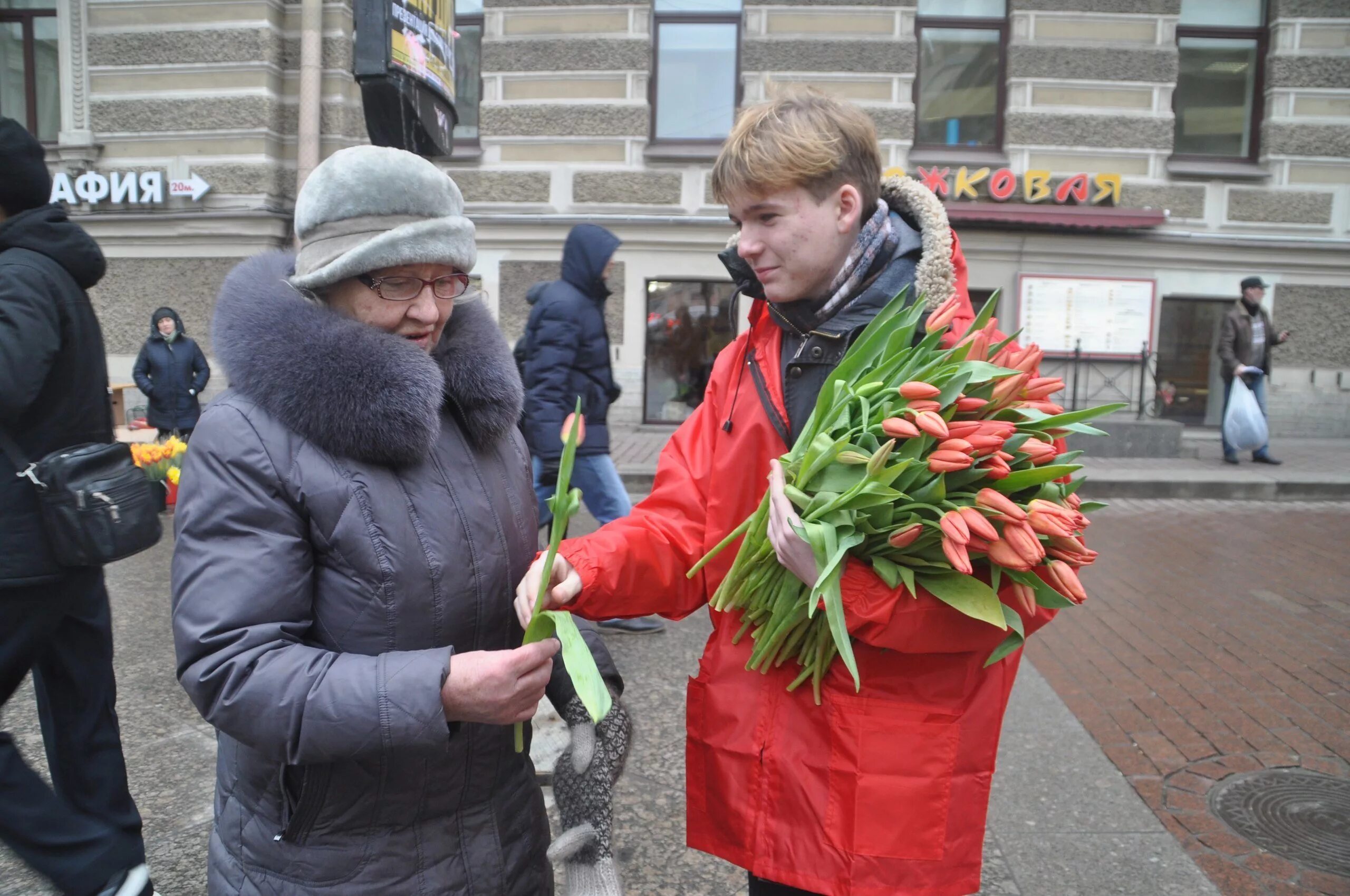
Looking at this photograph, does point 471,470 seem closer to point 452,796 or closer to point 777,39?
point 452,796

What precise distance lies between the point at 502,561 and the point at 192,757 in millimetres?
2641

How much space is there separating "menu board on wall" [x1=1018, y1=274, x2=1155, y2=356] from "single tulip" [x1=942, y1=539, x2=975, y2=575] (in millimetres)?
11451

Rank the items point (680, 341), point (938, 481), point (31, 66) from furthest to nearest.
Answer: point (31, 66), point (680, 341), point (938, 481)

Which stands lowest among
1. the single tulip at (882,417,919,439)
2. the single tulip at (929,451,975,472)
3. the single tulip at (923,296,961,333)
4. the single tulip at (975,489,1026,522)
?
the single tulip at (975,489,1026,522)

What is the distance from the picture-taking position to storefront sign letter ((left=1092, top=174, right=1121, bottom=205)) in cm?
1178

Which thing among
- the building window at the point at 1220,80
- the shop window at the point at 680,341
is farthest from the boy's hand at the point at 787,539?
the building window at the point at 1220,80

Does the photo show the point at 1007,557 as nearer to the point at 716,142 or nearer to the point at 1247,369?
the point at 1247,369

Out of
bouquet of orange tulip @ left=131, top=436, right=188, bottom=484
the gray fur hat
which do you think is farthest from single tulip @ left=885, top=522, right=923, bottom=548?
bouquet of orange tulip @ left=131, top=436, right=188, bottom=484

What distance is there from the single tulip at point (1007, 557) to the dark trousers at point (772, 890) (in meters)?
0.73

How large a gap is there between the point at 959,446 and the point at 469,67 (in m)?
12.8

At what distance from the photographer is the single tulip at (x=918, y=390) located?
1.42m

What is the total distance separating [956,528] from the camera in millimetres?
1352

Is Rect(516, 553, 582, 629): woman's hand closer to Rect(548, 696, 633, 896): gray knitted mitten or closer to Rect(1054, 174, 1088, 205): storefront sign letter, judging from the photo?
Rect(548, 696, 633, 896): gray knitted mitten

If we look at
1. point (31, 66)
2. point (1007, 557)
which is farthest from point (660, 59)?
point (1007, 557)
